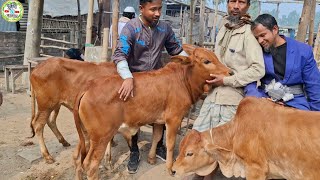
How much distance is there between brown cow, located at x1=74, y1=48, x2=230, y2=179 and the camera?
11.8 feet

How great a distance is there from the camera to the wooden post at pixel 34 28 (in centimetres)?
925

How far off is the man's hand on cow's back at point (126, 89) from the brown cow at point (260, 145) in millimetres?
799

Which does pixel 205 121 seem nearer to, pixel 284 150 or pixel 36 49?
pixel 284 150

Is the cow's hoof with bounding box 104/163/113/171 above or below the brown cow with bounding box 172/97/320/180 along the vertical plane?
below

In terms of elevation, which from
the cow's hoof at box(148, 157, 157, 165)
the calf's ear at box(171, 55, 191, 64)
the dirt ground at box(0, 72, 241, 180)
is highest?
the calf's ear at box(171, 55, 191, 64)

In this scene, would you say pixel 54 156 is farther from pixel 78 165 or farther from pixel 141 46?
pixel 141 46

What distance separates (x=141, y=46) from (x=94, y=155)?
1.33m

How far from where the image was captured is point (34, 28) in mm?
9391

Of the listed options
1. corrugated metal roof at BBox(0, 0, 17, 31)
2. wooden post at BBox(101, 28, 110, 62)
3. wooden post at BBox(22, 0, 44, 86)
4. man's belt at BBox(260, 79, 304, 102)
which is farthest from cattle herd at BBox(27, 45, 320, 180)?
corrugated metal roof at BBox(0, 0, 17, 31)

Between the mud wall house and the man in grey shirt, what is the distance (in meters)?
7.07

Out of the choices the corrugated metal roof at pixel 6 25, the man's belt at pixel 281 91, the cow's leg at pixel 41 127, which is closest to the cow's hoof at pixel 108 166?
the cow's leg at pixel 41 127

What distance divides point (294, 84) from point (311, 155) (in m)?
0.81

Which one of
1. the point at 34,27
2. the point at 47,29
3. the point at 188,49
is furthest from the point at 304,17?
the point at 47,29

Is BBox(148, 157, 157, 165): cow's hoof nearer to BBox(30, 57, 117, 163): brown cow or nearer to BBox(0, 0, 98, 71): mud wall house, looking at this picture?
BBox(30, 57, 117, 163): brown cow
